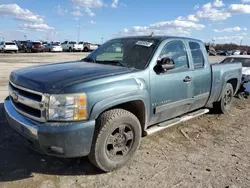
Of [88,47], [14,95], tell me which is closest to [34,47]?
[88,47]

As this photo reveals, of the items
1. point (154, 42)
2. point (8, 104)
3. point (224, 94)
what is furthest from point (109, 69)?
point (224, 94)

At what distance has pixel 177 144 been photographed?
4.61 metres

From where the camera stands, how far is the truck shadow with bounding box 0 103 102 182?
11.3ft

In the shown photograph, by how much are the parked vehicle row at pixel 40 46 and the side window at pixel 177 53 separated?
→ 32.4 meters

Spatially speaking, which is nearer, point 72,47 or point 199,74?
point 199,74

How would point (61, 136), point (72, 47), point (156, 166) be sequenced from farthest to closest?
point (72, 47)
point (156, 166)
point (61, 136)

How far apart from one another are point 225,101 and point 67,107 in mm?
4756

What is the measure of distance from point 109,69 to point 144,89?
0.58 m

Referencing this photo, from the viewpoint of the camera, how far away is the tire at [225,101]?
6.29m

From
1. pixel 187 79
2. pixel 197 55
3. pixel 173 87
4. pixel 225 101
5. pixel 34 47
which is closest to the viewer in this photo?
pixel 173 87

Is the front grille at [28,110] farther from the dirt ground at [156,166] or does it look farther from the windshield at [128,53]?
the windshield at [128,53]

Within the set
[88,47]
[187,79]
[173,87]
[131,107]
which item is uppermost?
[88,47]

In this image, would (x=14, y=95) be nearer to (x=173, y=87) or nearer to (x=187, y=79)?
(x=173, y=87)

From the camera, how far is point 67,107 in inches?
118
